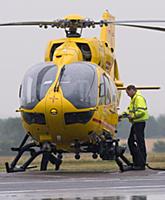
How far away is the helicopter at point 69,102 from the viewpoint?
18.7 meters

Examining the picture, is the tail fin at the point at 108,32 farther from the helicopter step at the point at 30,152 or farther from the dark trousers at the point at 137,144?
the helicopter step at the point at 30,152

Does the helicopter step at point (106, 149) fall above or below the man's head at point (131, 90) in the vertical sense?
below

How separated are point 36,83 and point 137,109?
111 inches

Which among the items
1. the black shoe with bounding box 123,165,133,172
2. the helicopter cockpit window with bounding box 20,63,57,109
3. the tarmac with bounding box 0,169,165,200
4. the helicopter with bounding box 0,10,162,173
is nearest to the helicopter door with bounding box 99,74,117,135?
the helicopter with bounding box 0,10,162,173

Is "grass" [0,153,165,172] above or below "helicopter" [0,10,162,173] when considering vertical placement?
below

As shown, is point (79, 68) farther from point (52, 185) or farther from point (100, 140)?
point (52, 185)

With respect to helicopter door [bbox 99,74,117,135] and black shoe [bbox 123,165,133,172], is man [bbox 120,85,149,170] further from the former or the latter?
helicopter door [bbox 99,74,117,135]

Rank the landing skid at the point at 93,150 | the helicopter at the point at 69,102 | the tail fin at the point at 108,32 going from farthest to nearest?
the tail fin at the point at 108,32 < the landing skid at the point at 93,150 < the helicopter at the point at 69,102

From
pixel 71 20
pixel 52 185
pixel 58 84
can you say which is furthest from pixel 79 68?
pixel 52 185

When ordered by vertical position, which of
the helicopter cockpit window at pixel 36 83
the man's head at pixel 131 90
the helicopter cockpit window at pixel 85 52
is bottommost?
the man's head at pixel 131 90

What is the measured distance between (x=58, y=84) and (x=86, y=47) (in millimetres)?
2490

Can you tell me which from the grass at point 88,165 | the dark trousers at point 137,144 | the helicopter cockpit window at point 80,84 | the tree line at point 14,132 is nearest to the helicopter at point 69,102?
the helicopter cockpit window at point 80,84

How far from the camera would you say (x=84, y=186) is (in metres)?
14.4

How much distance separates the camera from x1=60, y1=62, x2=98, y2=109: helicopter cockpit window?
1873 cm
